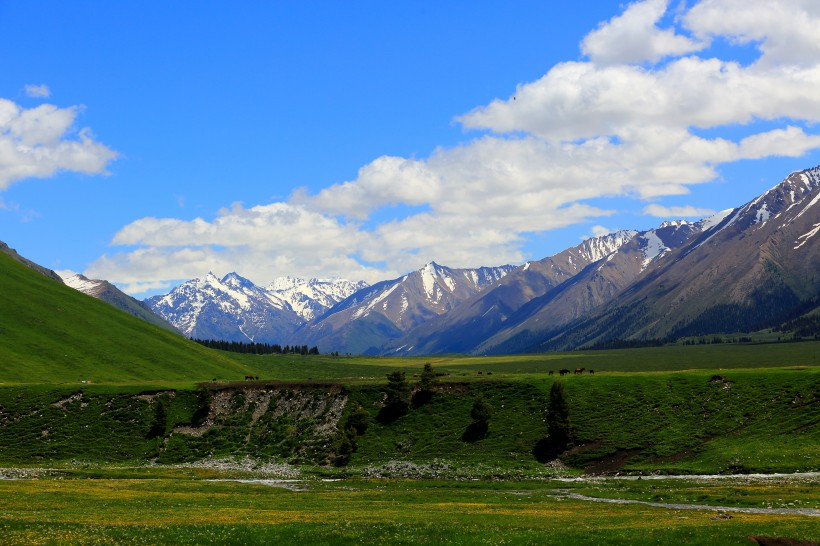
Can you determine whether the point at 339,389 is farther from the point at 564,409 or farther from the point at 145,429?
the point at 564,409

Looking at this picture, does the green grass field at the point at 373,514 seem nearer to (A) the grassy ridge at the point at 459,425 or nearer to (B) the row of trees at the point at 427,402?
(A) the grassy ridge at the point at 459,425

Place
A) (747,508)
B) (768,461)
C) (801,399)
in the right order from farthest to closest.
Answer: (801,399), (768,461), (747,508)

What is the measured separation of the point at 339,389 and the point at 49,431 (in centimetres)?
4887

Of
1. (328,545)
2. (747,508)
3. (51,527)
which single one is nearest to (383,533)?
(328,545)

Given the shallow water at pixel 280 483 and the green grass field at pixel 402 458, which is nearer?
the green grass field at pixel 402 458

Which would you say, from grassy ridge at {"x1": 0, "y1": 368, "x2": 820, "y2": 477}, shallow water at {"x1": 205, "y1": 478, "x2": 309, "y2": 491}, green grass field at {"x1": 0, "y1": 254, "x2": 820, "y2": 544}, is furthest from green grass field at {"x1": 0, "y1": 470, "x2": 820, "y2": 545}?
grassy ridge at {"x1": 0, "y1": 368, "x2": 820, "y2": 477}

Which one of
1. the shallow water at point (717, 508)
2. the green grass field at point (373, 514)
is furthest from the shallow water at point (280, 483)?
the shallow water at point (717, 508)

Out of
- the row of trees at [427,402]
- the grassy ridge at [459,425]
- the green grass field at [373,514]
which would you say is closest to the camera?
the green grass field at [373,514]

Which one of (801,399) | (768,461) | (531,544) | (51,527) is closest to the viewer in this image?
(531,544)

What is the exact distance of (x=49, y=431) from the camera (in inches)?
4555

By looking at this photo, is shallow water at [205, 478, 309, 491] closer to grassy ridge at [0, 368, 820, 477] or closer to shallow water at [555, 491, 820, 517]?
grassy ridge at [0, 368, 820, 477]

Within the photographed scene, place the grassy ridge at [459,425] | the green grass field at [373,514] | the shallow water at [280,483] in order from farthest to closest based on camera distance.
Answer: the grassy ridge at [459,425] → the shallow water at [280,483] → the green grass field at [373,514]

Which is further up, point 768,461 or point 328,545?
point 328,545

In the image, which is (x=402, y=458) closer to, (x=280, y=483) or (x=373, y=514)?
(x=280, y=483)
